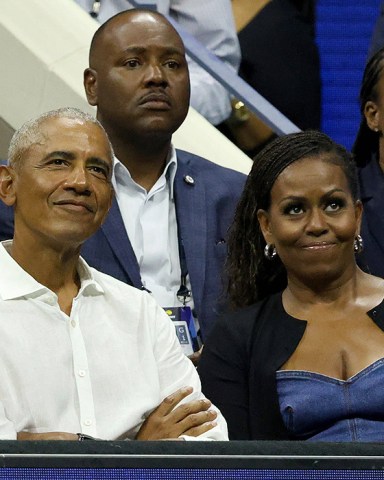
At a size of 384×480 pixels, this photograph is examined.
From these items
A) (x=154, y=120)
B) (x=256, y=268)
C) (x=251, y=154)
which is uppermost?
(x=251, y=154)

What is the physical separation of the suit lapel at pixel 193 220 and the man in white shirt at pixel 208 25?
78 cm

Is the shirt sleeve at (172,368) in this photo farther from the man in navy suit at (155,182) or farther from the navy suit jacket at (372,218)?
the navy suit jacket at (372,218)

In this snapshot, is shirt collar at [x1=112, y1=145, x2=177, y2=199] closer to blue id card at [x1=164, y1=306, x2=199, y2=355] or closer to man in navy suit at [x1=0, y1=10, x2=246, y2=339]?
man in navy suit at [x1=0, y1=10, x2=246, y2=339]

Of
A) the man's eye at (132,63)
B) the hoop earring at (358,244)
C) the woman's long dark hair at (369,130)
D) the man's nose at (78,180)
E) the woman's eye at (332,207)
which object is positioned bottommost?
the hoop earring at (358,244)

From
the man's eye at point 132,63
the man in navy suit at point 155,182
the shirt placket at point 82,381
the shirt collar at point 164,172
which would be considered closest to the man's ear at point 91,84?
the man in navy suit at point 155,182

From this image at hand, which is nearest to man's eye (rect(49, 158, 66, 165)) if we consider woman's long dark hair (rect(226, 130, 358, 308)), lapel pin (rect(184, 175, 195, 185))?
woman's long dark hair (rect(226, 130, 358, 308))

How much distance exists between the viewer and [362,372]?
9.66 ft

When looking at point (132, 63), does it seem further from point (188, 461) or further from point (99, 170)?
point (188, 461)

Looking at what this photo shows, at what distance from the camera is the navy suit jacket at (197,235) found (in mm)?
3473

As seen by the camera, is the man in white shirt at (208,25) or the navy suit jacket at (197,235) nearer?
the navy suit jacket at (197,235)

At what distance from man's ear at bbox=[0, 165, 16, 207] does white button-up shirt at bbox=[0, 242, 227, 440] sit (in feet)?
0.29

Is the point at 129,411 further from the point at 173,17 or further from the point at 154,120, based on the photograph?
the point at 173,17

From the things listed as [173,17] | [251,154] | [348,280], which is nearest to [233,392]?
[348,280]

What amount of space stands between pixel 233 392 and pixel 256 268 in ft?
Answer: 1.23
